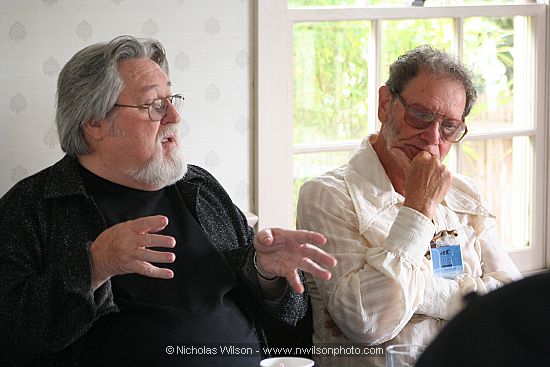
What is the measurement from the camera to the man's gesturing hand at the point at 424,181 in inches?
92.0

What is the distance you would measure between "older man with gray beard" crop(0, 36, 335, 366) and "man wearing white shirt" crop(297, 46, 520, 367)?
159 mm

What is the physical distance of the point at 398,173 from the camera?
249 cm

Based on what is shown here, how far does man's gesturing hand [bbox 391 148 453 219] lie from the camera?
2.34 metres

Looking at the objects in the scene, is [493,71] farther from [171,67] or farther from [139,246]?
[139,246]

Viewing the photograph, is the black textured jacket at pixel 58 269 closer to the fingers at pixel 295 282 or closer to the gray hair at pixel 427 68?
the fingers at pixel 295 282

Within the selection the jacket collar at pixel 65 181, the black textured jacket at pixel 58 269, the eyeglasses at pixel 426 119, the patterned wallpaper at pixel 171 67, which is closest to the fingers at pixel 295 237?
the black textured jacket at pixel 58 269

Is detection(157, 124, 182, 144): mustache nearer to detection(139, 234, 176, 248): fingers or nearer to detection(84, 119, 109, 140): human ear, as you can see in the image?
detection(84, 119, 109, 140): human ear

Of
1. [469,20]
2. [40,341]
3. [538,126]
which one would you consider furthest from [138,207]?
[538,126]

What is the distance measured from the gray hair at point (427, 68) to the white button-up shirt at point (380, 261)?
0.19 metres

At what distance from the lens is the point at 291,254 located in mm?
2078

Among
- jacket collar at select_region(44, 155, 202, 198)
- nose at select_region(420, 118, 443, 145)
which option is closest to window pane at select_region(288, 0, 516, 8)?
nose at select_region(420, 118, 443, 145)

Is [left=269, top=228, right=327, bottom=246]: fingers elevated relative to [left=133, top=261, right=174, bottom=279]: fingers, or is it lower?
elevated

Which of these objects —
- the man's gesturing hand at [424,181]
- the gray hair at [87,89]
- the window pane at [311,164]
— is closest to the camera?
the gray hair at [87,89]

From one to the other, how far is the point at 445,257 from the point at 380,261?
27cm
